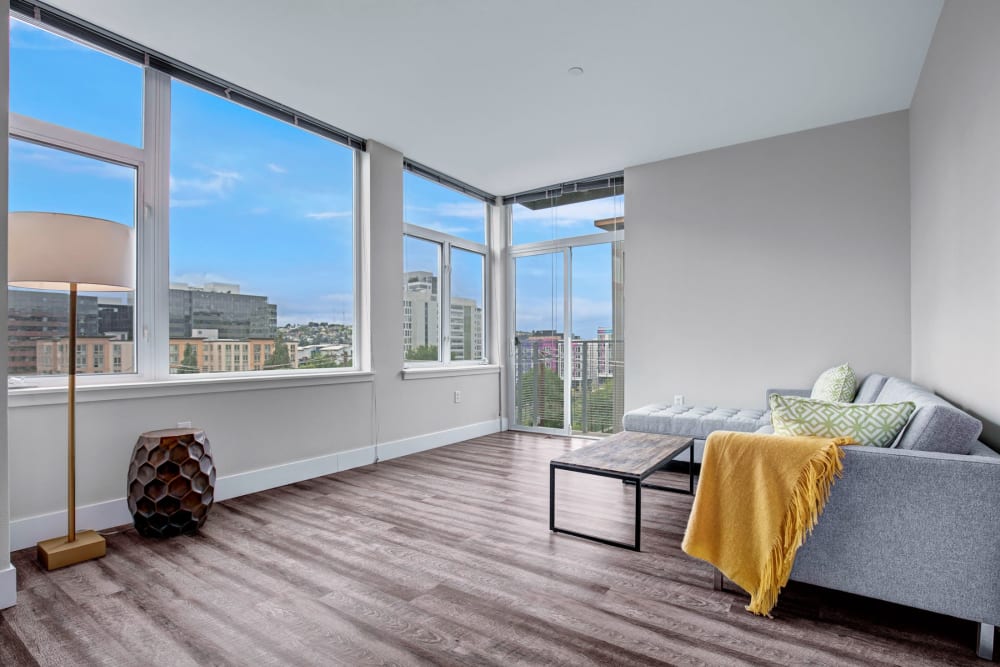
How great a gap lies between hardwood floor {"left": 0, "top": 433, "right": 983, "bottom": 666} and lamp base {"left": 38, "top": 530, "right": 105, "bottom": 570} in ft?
0.18

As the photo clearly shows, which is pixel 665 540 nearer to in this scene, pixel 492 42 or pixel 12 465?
pixel 492 42

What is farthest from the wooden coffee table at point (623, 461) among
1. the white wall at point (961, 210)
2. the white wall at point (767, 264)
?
the white wall at point (767, 264)

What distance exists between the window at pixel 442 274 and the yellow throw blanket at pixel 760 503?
3245 millimetres

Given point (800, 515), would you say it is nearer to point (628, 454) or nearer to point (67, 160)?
point (628, 454)

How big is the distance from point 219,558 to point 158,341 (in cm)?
141

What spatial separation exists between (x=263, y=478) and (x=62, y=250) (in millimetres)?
1829

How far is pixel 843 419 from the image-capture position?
6.24 ft

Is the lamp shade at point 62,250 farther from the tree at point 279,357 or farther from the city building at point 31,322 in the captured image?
the tree at point 279,357

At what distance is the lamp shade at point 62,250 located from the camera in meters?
2.18

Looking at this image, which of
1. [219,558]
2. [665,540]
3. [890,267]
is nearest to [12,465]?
[219,558]

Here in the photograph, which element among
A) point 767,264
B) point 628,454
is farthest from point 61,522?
point 767,264

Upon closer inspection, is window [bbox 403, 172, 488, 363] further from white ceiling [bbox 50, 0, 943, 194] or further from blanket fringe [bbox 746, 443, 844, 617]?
blanket fringe [bbox 746, 443, 844, 617]

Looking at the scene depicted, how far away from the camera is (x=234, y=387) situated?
3.32 meters

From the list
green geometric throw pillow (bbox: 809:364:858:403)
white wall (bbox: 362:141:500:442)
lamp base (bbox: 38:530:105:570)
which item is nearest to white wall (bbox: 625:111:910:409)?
green geometric throw pillow (bbox: 809:364:858:403)
